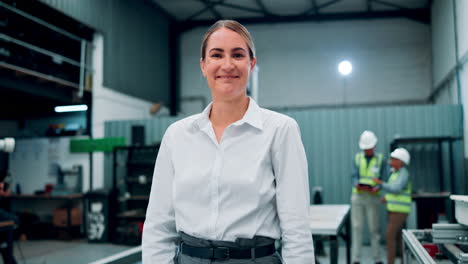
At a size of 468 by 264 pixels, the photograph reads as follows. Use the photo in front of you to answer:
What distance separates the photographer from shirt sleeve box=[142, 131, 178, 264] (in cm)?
152

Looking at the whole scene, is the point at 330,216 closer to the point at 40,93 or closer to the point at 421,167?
the point at 421,167

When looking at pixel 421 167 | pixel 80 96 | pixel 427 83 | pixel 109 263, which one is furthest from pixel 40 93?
pixel 427 83

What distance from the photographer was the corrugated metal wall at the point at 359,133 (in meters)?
8.09

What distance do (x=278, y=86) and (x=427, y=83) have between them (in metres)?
4.33

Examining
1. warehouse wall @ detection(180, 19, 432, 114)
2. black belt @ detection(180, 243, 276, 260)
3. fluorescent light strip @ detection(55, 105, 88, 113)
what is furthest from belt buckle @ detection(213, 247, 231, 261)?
warehouse wall @ detection(180, 19, 432, 114)

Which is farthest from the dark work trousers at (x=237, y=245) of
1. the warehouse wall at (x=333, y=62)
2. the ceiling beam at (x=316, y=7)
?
the warehouse wall at (x=333, y=62)

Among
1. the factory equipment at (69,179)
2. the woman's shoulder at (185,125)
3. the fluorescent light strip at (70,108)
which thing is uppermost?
the fluorescent light strip at (70,108)

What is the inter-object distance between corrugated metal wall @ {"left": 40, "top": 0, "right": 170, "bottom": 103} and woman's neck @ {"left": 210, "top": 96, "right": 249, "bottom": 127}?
7.67m

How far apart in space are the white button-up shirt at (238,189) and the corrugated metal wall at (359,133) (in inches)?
285

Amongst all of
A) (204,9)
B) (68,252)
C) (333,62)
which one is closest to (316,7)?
(333,62)

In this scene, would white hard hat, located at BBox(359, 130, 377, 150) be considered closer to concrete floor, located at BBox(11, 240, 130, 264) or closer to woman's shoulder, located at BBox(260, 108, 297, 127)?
concrete floor, located at BBox(11, 240, 130, 264)

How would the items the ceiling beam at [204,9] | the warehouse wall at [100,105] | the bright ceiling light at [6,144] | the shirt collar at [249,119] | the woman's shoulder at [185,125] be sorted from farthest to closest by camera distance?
the ceiling beam at [204,9]
the warehouse wall at [100,105]
the bright ceiling light at [6,144]
the woman's shoulder at [185,125]
the shirt collar at [249,119]

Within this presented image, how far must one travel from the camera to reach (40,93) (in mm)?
8312

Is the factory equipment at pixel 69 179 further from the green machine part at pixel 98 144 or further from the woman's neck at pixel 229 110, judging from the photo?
the woman's neck at pixel 229 110
